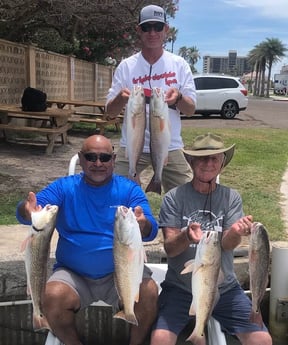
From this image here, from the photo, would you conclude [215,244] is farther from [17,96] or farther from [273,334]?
[17,96]

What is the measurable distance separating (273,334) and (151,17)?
9.64 feet

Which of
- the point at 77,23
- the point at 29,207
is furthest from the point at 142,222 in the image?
the point at 77,23

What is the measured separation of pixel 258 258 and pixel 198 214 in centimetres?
58

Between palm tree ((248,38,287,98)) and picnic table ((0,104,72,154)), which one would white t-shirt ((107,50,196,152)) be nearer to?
picnic table ((0,104,72,154))

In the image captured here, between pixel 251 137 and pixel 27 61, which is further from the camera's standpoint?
pixel 251 137

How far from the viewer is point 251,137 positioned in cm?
1294

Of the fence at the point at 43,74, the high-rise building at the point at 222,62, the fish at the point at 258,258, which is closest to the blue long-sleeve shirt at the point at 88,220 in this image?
the fish at the point at 258,258

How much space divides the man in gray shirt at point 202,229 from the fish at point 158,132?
295mm

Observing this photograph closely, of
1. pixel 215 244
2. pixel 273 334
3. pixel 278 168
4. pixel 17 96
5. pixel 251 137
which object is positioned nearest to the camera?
pixel 215 244

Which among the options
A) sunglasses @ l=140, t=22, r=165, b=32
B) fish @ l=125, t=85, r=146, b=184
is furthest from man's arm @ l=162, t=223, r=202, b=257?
sunglasses @ l=140, t=22, r=165, b=32

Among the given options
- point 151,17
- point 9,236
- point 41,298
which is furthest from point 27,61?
point 41,298

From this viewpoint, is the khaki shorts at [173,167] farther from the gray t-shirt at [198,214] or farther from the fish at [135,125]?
the gray t-shirt at [198,214]

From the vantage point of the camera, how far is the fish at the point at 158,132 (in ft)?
10.2

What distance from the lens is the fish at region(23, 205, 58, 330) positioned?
2381 millimetres
